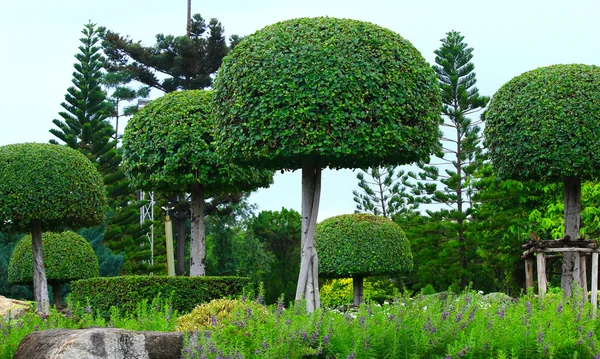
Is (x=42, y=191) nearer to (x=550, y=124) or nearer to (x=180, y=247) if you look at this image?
(x=550, y=124)

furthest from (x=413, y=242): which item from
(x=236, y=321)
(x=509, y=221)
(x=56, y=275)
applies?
(x=236, y=321)

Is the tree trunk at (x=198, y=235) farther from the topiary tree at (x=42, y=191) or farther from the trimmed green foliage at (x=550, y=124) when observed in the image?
the trimmed green foliage at (x=550, y=124)

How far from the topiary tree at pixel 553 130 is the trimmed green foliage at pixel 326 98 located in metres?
2.33

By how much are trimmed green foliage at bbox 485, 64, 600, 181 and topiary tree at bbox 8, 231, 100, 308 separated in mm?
9425

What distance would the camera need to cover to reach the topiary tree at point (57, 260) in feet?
52.4

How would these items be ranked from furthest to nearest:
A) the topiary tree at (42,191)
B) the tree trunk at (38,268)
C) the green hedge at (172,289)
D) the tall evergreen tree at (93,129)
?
the tall evergreen tree at (93,129) → the tree trunk at (38,268) → the topiary tree at (42,191) → the green hedge at (172,289)

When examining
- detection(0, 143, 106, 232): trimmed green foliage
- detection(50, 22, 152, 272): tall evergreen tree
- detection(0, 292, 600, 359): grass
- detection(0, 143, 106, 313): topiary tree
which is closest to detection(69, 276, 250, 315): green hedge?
detection(0, 143, 106, 313): topiary tree

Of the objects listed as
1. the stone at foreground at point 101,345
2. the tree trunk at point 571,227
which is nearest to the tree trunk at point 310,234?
the stone at foreground at point 101,345

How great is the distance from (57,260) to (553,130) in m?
10.6

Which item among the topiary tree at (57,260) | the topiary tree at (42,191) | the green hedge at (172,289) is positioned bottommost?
the green hedge at (172,289)

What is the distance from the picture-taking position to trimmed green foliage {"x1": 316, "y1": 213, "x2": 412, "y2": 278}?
51.4ft

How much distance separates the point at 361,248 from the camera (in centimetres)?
1570

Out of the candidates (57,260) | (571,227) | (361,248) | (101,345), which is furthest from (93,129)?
(101,345)

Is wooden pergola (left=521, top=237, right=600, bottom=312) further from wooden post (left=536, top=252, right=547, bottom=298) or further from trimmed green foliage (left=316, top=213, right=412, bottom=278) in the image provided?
trimmed green foliage (left=316, top=213, right=412, bottom=278)
